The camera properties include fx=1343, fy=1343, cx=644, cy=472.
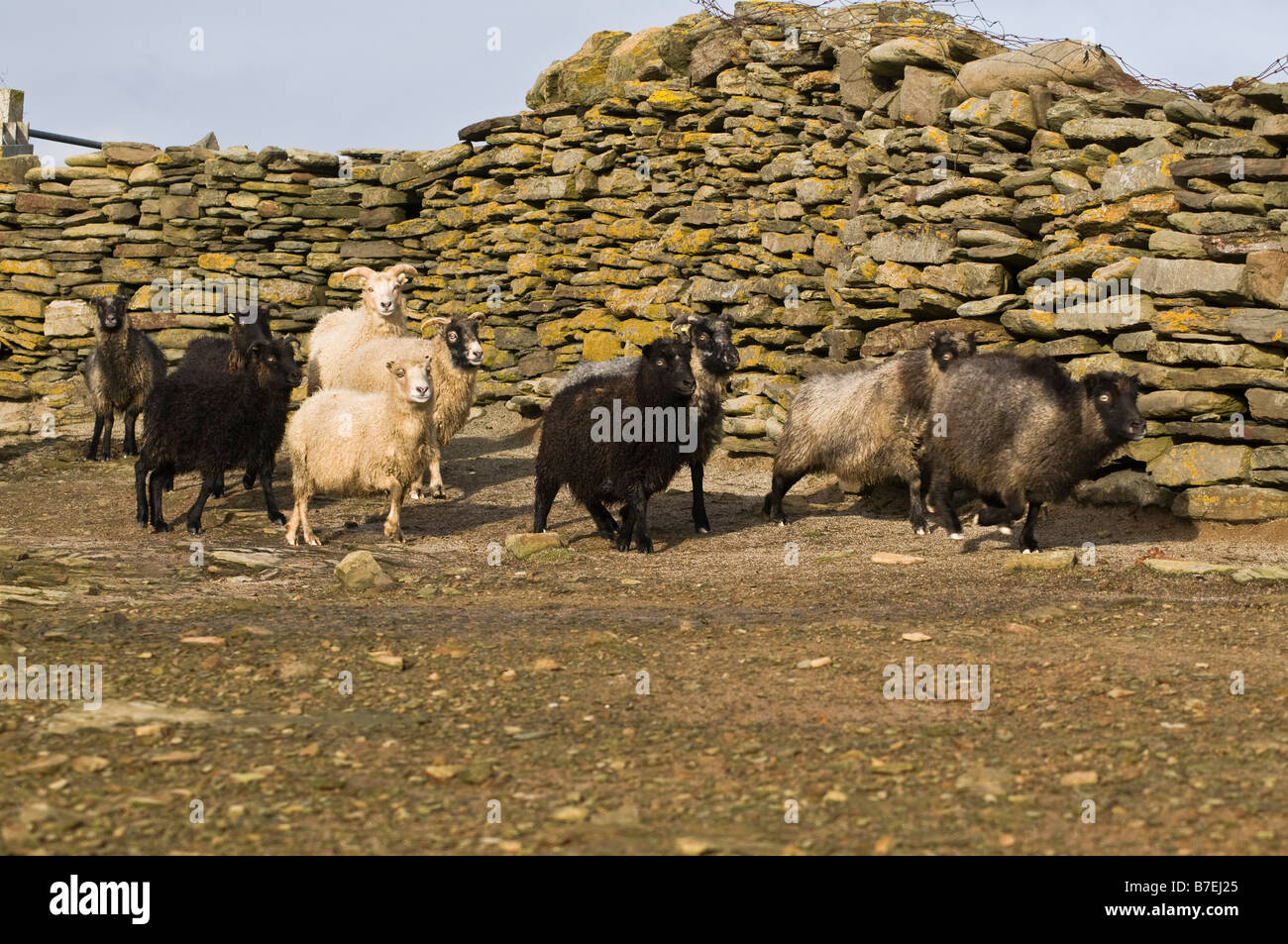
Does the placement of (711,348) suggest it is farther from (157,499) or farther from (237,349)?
(157,499)

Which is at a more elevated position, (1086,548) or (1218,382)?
(1218,382)

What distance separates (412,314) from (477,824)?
13958mm

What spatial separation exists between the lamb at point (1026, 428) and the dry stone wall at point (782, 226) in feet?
3.76

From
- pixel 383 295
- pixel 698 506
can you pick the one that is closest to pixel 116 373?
pixel 383 295

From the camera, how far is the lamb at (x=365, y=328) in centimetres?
1359

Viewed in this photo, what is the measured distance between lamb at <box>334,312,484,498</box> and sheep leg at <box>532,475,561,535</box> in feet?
6.44

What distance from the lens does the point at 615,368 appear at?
457 inches

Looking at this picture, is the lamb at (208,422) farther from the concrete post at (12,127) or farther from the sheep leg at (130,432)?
the concrete post at (12,127)

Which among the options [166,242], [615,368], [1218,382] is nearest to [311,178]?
[166,242]

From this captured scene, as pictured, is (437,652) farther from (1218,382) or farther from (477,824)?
(1218,382)

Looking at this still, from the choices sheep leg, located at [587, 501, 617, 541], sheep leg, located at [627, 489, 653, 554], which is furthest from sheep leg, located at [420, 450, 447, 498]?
sheep leg, located at [627, 489, 653, 554]

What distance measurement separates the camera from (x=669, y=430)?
410 inches

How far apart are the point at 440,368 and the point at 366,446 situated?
2.88 meters

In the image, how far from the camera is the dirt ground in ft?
14.4
